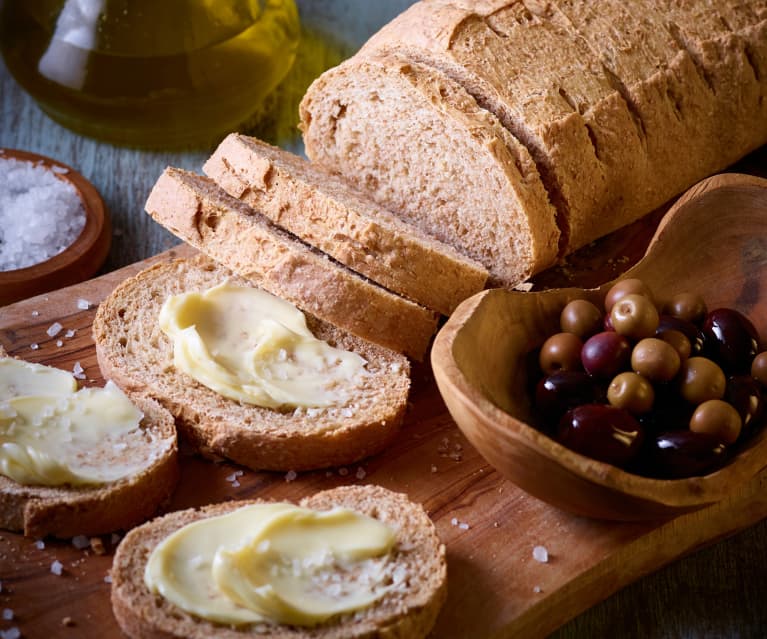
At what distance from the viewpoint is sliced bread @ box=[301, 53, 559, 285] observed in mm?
3391

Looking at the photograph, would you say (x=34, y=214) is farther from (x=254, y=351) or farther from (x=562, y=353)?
(x=562, y=353)

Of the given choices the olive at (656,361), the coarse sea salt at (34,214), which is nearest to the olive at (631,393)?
the olive at (656,361)

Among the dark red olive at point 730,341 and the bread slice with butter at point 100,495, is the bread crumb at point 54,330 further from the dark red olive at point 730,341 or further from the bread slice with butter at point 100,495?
the dark red olive at point 730,341

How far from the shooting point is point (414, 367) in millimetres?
3416

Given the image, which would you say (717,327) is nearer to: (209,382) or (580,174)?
(580,174)

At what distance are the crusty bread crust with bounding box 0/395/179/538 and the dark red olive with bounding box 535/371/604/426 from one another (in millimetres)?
985

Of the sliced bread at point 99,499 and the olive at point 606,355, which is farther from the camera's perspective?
the olive at point 606,355

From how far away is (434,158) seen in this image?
3590 mm

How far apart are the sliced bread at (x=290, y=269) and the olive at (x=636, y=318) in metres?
0.62

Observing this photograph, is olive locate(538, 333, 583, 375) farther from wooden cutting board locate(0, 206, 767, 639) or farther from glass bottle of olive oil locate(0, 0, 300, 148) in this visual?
glass bottle of olive oil locate(0, 0, 300, 148)

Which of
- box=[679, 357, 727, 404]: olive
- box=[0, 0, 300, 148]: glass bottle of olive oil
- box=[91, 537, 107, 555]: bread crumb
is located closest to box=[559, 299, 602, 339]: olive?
box=[679, 357, 727, 404]: olive

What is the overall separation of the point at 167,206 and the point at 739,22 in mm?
2155

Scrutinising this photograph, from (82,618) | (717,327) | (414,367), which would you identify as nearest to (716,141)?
(717,327)

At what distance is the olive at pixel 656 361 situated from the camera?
2766 mm
